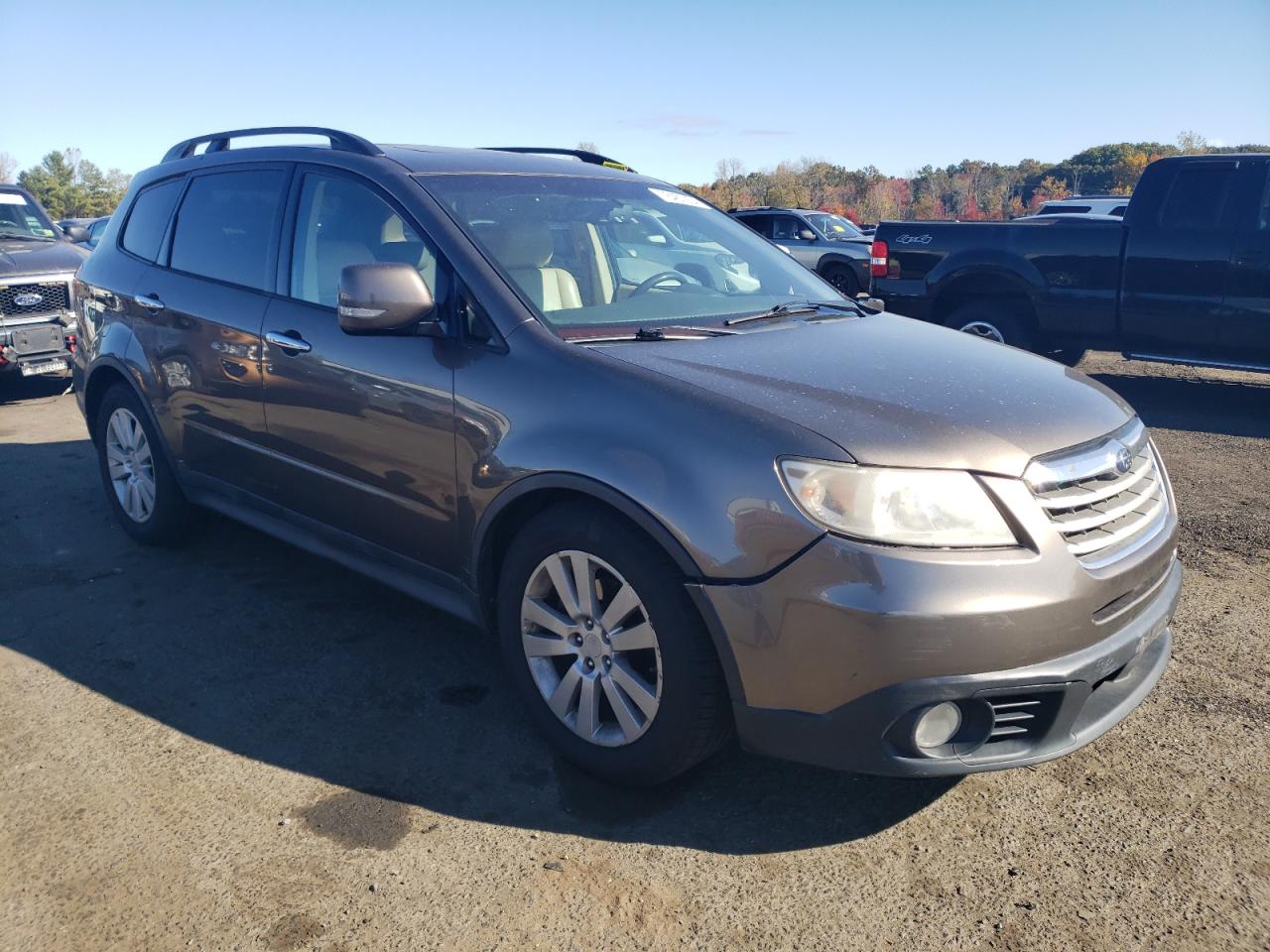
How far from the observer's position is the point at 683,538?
2.54m

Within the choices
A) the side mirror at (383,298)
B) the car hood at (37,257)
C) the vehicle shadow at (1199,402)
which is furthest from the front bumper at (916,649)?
the car hood at (37,257)

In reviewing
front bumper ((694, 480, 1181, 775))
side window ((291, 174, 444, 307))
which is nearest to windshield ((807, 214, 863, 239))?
side window ((291, 174, 444, 307))

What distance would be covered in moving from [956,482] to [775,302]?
1.48 m

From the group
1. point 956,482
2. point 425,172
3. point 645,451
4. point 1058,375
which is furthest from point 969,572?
point 425,172

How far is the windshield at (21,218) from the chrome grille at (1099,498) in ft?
33.4

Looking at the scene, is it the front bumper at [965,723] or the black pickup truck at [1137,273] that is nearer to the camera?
the front bumper at [965,723]

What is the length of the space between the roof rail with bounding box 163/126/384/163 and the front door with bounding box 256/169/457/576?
154 millimetres

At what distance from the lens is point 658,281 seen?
12.0 feet

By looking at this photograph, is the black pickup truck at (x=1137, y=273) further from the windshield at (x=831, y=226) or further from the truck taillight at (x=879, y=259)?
the windshield at (x=831, y=226)

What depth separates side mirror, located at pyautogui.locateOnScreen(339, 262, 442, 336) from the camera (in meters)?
3.06

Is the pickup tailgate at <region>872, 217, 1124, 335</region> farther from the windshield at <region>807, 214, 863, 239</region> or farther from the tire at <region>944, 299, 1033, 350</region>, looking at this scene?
the windshield at <region>807, 214, 863, 239</region>

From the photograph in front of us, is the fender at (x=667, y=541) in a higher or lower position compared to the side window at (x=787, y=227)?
lower

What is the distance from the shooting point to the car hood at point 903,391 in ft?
8.29

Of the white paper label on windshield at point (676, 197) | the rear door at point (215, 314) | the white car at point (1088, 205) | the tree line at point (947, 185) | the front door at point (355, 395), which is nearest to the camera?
the front door at point (355, 395)
